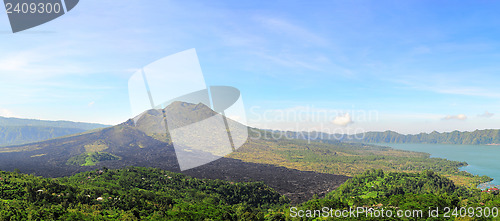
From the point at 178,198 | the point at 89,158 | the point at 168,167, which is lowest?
the point at 89,158

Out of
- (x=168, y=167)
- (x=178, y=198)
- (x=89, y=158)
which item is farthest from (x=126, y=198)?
(x=89, y=158)

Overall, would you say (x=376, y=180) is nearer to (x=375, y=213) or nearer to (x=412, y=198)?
(x=412, y=198)

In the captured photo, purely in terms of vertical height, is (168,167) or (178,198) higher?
(178,198)

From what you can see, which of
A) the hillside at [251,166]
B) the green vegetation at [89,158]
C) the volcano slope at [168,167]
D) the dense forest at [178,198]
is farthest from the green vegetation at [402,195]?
the green vegetation at [89,158]

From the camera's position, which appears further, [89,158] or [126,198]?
[89,158]

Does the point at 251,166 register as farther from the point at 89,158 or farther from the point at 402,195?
the point at 402,195

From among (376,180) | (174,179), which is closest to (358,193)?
(376,180)

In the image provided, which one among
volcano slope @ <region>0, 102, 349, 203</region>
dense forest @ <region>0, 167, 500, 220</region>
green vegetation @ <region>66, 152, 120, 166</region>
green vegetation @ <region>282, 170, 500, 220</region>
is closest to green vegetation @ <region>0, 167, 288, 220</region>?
dense forest @ <region>0, 167, 500, 220</region>
